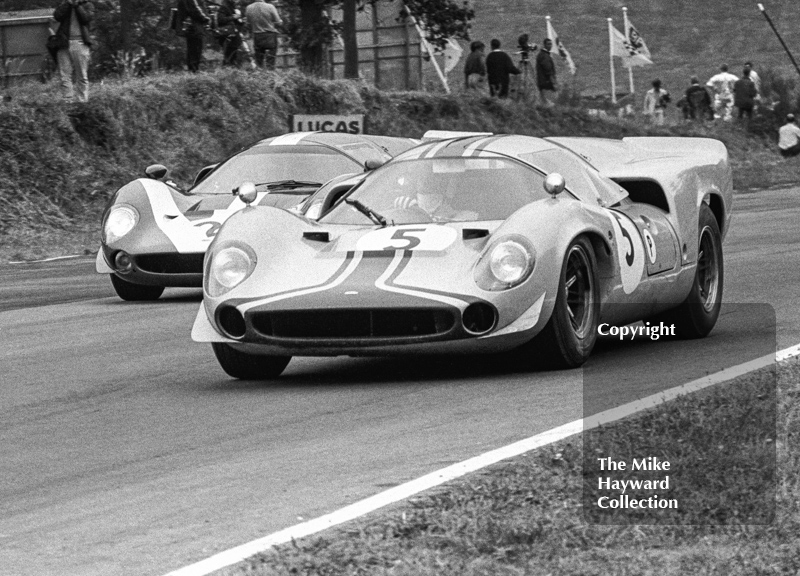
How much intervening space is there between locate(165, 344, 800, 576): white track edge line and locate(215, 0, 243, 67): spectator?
1817 centimetres

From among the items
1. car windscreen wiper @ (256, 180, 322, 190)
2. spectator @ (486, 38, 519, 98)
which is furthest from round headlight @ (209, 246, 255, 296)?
spectator @ (486, 38, 519, 98)

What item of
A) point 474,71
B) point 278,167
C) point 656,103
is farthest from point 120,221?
point 656,103

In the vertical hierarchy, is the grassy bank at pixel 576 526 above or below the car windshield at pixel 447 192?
below

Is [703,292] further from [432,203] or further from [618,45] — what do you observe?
[618,45]

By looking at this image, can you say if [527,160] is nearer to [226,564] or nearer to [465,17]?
[226,564]

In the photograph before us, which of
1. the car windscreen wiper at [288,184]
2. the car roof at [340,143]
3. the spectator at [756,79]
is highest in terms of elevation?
the car roof at [340,143]

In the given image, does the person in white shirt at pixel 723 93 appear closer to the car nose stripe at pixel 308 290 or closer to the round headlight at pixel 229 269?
the round headlight at pixel 229 269

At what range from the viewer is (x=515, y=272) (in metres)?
7.51

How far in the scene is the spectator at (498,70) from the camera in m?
32.0

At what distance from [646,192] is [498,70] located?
77.2 feet

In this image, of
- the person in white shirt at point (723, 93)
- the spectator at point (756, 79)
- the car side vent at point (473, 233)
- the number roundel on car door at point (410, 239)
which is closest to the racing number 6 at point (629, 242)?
the car side vent at point (473, 233)

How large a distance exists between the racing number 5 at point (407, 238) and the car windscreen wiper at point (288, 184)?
5.40 meters

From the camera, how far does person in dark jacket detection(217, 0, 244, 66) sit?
2469 cm

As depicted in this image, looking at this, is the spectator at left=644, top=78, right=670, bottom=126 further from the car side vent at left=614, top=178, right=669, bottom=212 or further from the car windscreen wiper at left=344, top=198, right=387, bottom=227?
the car windscreen wiper at left=344, top=198, right=387, bottom=227
